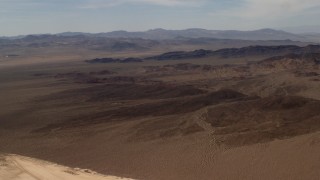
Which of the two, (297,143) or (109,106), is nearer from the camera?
(297,143)

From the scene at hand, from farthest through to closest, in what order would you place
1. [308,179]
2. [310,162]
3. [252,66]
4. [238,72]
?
[252,66], [238,72], [310,162], [308,179]

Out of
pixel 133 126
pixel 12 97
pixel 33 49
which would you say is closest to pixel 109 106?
pixel 133 126

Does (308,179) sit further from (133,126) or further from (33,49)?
(33,49)

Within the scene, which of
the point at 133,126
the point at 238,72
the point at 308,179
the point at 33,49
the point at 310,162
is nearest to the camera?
the point at 308,179

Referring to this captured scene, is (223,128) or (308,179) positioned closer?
(308,179)

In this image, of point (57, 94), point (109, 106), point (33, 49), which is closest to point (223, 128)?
point (109, 106)

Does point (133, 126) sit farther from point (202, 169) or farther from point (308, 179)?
point (308, 179)
